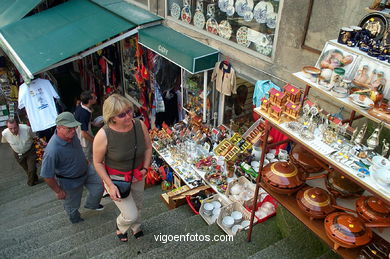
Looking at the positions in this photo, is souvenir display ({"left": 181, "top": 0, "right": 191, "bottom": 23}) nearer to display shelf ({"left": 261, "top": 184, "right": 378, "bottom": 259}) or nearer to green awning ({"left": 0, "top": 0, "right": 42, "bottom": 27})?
green awning ({"left": 0, "top": 0, "right": 42, "bottom": 27})

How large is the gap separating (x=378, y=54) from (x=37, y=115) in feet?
17.9

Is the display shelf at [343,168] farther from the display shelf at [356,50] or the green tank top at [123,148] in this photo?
the green tank top at [123,148]

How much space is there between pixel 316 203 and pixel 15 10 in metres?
7.70

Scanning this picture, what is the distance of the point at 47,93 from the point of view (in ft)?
19.2

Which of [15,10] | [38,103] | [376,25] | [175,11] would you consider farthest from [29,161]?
[376,25]

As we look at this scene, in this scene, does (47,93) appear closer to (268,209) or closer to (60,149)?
(60,149)

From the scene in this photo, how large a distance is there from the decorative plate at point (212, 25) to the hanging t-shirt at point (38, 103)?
122 inches

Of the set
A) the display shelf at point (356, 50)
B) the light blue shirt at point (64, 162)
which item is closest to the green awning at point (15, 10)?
the light blue shirt at point (64, 162)

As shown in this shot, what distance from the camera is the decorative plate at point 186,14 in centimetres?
576

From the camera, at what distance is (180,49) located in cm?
528

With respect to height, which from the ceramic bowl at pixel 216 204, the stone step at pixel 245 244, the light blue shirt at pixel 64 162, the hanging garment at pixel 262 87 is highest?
the hanging garment at pixel 262 87

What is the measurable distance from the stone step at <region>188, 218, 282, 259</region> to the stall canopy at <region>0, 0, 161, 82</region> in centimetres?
407

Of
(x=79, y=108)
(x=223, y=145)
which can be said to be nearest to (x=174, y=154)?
(x=223, y=145)

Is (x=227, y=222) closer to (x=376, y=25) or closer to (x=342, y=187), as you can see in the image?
(x=342, y=187)
